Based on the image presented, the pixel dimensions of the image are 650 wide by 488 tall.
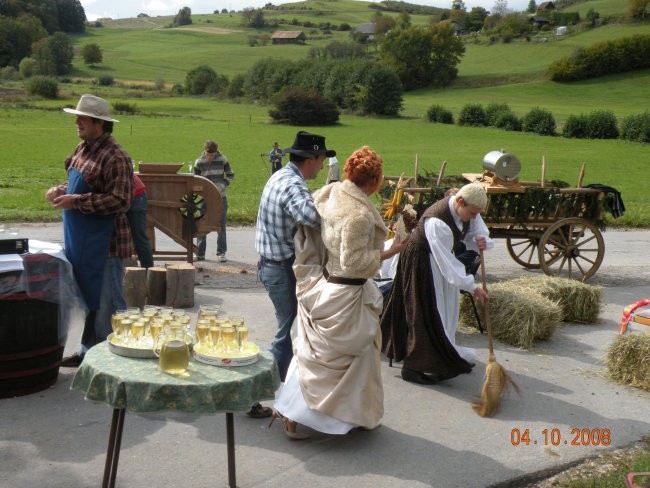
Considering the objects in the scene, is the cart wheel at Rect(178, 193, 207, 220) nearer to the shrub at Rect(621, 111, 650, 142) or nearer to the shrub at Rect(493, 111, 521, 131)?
the shrub at Rect(621, 111, 650, 142)

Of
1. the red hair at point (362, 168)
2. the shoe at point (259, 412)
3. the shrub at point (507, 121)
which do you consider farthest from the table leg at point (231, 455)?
the shrub at point (507, 121)

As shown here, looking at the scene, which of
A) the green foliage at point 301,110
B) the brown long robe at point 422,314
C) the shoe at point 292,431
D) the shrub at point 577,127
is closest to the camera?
the shoe at point 292,431

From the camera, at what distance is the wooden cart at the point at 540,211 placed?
1141 centimetres

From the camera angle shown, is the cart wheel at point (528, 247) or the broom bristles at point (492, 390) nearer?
the broom bristles at point (492, 390)

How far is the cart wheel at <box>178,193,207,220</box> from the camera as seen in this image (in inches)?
434

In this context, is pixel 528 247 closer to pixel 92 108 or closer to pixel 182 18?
pixel 92 108

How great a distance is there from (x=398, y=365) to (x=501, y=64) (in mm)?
98619

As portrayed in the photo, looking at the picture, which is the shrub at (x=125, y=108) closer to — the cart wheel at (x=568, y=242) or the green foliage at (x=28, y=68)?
the green foliage at (x=28, y=68)

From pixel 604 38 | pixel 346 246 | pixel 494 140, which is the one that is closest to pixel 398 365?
pixel 346 246

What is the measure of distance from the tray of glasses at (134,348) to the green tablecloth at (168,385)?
3 centimetres

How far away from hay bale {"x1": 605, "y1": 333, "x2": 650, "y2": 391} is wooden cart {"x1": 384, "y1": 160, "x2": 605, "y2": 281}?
13.1 ft

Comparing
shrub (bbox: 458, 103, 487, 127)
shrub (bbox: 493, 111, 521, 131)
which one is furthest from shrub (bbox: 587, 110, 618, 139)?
shrub (bbox: 458, 103, 487, 127)

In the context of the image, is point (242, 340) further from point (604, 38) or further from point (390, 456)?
point (604, 38)
